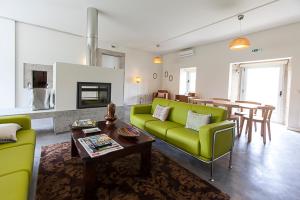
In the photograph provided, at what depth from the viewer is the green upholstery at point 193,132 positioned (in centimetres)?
197

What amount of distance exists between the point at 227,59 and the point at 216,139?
4575 millimetres

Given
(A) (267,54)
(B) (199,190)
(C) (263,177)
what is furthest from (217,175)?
(A) (267,54)

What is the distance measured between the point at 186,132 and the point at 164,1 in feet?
9.04

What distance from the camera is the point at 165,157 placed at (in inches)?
97.0

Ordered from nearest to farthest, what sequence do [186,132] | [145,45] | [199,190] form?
[199,190] → [186,132] → [145,45]

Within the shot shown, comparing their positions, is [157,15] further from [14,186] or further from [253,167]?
[14,186]

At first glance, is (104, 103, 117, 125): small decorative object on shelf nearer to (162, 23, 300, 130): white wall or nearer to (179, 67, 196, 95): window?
(162, 23, 300, 130): white wall

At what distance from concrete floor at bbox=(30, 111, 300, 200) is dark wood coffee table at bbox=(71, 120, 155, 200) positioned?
61 cm

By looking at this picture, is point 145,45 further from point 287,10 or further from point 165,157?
point 165,157

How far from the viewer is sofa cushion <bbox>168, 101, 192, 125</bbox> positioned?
2.96m

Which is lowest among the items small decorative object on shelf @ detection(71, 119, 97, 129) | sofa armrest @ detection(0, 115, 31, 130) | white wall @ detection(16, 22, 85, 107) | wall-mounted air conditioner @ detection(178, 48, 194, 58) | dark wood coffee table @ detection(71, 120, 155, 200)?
dark wood coffee table @ detection(71, 120, 155, 200)

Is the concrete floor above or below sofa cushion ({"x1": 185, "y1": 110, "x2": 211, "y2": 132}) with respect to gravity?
below

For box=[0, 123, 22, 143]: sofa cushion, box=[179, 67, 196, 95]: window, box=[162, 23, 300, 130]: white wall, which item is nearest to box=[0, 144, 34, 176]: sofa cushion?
box=[0, 123, 22, 143]: sofa cushion

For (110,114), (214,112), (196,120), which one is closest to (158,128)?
(196,120)
